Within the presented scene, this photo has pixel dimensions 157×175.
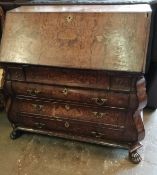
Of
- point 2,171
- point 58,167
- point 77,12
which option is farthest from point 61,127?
point 77,12

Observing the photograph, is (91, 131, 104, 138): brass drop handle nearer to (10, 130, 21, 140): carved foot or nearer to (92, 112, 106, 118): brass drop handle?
(92, 112, 106, 118): brass drop handle

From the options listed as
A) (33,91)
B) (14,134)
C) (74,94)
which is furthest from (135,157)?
(14,134)

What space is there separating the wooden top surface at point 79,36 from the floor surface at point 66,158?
0.80m

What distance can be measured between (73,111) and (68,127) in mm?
158

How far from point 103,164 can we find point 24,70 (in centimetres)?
96

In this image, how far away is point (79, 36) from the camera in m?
1.71

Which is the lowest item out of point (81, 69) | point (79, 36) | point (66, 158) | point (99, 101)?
point (66, 158)

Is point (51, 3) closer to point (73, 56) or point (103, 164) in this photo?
point (73, 56)

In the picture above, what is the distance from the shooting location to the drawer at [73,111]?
1.84 metres

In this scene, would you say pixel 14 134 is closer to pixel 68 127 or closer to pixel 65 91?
pixel 68 127

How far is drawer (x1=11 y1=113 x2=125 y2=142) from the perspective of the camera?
6.23 feet

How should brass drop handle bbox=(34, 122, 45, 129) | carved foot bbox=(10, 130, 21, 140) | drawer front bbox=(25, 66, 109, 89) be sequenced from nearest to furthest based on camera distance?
drawer front bbox=(25, 66, 109, 89)
brass drop handle bbox=(34, 122, 45, 129)
carved foot bbox=(10, 130, 21, 140)

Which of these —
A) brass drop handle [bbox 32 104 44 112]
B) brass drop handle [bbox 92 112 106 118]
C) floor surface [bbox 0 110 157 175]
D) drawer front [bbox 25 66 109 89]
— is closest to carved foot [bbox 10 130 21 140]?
floor surface [bbox 0 110 157 175]

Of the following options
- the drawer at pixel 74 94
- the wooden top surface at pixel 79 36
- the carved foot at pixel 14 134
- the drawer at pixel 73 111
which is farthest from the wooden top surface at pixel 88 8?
the carved foot at pixel 14 134
